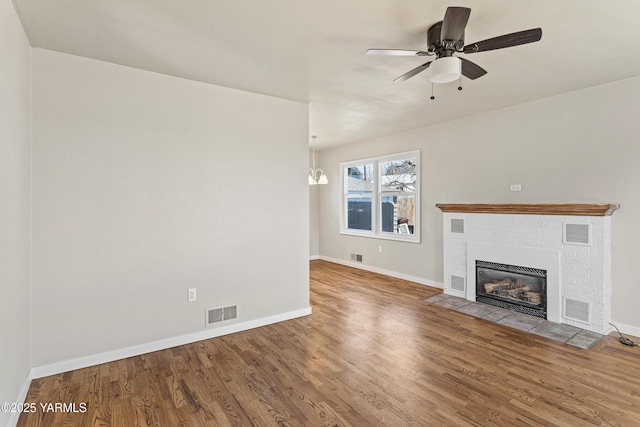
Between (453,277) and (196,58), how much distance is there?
425cm

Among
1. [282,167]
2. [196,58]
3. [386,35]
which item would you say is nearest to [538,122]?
[386,35]

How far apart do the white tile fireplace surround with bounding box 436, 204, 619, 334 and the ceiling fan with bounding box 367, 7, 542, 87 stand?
7.38ft

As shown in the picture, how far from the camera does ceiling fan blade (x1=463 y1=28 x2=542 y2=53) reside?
6.25ft

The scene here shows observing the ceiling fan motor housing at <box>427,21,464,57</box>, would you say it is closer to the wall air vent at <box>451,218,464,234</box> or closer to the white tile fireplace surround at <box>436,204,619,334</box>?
the white tile fireplace surround at <box>436,204,619,334</box>

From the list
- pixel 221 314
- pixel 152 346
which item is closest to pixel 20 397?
pixel 152 346

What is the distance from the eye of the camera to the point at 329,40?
7.96 feet

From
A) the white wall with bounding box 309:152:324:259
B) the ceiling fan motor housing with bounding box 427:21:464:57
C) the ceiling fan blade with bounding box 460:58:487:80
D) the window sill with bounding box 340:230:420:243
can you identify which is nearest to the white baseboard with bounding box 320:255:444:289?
the white wall with bounding box 309:152:324:259

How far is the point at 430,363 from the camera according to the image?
2748 millimetres

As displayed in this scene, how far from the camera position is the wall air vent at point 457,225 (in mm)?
4609

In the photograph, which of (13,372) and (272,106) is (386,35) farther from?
(13,372)

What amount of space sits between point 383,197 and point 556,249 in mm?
3054

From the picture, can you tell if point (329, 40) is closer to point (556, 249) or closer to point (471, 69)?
point (471, 69)

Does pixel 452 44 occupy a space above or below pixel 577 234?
above

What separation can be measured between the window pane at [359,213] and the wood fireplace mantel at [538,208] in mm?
1989
